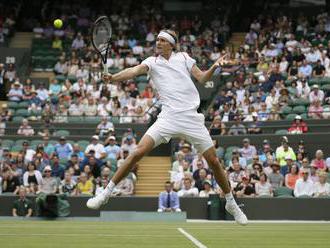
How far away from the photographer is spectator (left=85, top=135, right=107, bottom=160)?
23.2 meters

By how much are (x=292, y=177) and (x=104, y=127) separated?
713cm

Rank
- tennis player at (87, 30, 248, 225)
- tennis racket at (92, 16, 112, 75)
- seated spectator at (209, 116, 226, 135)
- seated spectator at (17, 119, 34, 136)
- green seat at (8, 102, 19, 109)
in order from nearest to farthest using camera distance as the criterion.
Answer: tennis player at (87, 30, 248, 225) < tennis racket at (92, 16, 112, 75) < seated spectator at (209, 116, 226, 135) < seated spectator at (17, 119, 34, 136) < green seat at (8, 102, 19, 109)

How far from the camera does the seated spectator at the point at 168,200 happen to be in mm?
19781

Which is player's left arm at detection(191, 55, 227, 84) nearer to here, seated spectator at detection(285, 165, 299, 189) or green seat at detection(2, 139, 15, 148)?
seated spectator at detection(285, 165, 299, 189)

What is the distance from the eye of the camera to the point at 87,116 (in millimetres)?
26828

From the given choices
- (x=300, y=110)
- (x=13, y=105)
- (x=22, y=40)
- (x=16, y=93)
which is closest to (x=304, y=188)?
(x=300, y=110)

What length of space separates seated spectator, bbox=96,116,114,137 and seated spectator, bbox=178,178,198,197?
15.6 ft

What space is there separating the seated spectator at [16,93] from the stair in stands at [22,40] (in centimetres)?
588

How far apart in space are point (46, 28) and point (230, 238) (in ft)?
86.5

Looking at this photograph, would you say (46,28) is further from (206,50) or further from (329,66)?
(329,66)

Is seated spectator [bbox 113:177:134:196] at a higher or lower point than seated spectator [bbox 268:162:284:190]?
lower

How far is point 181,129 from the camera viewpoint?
405 inches

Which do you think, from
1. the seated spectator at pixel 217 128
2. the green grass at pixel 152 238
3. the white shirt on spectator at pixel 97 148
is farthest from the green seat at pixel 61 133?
the green grass at pixel 152 238

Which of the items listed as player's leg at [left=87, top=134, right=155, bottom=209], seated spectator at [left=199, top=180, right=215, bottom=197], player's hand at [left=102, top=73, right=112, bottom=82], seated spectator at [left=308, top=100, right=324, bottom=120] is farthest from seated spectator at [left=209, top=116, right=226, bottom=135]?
player's hand at [left=102, top=73, right=112, bottom=82]
